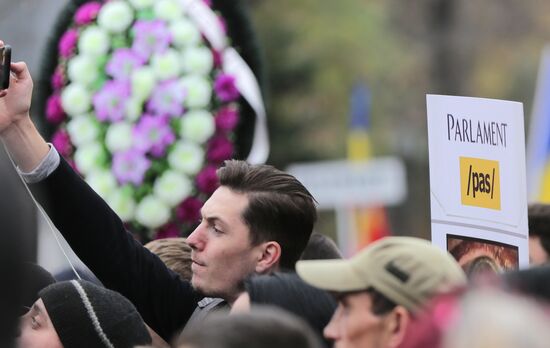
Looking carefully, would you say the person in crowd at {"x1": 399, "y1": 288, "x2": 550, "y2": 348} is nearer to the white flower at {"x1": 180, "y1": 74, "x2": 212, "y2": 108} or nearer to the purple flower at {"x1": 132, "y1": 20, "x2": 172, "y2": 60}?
the white flower at {"x1": 180, "y1": 74, "x2": 212, "y2": 108}

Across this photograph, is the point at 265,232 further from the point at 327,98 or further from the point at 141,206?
the point at 327,98

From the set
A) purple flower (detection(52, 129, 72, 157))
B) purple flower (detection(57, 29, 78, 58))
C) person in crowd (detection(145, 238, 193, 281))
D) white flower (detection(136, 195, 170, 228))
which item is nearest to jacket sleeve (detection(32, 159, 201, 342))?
person in crowd (detection(145, 238, 193, 281))

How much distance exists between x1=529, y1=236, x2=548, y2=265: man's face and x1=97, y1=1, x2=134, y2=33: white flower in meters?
2.41

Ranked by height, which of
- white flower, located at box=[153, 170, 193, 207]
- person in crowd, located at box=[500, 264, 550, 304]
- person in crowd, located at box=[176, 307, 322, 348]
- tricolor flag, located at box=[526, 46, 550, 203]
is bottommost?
tricolor flag, located at box=[526, 46, 550, 203]

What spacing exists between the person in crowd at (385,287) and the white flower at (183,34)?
3768 mm

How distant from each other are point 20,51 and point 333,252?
2779 millimetres

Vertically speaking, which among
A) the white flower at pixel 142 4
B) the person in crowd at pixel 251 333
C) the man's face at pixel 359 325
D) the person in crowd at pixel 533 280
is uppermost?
the person in crowd at pixel 251 333

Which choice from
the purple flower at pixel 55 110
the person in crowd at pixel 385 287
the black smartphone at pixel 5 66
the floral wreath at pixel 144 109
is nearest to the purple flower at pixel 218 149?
the floral wreath at pixel 144 109

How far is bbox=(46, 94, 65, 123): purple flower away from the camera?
7.28 metres

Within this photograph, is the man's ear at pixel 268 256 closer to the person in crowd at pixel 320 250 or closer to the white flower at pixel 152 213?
the person in crowd at pixel 320 250

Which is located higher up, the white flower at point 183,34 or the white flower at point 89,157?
the white flower at point 183,34

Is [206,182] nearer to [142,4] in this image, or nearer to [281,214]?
[142,4]

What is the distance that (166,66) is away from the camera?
23.9ft

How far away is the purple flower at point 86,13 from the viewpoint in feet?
24.1
